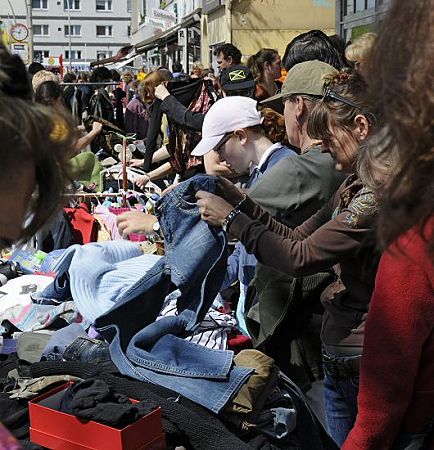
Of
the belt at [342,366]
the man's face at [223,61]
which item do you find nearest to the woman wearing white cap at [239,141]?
the belt at [342,366]

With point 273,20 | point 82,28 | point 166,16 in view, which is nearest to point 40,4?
point 82,28

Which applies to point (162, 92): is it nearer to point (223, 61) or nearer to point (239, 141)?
point (223, 61)

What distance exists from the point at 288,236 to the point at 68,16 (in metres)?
75.0

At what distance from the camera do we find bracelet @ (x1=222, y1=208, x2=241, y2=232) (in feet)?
8.44

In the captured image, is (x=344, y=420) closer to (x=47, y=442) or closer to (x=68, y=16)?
(x=47, y=442)

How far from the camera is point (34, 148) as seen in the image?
1010 mm

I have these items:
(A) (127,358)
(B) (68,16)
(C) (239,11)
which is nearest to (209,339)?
(A) (127,358)

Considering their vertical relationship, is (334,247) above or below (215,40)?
below

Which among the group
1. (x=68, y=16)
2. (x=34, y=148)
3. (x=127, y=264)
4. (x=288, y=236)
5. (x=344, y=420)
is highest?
(x=68, y=16)

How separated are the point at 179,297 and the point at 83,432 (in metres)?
0.79

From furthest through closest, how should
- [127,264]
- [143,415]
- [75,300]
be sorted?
1. [127,264]
2. [75,300]
3. [143,415]

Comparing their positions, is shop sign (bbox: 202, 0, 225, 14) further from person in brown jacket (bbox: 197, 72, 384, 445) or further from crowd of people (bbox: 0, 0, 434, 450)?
person in brown jacket (bbox: 197, 72, 384, 445)

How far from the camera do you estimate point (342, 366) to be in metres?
2.29

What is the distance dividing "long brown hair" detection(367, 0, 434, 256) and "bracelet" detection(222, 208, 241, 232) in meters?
1.67
